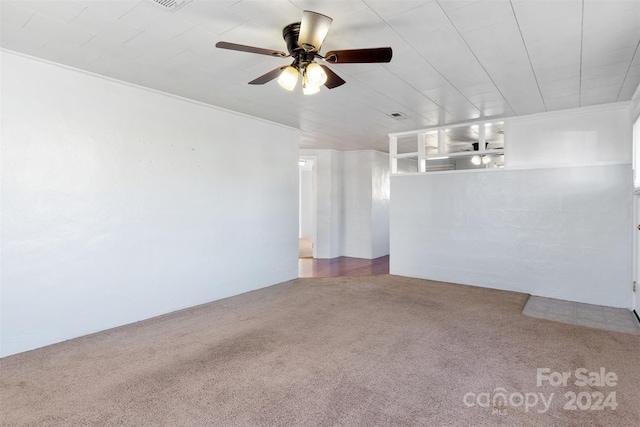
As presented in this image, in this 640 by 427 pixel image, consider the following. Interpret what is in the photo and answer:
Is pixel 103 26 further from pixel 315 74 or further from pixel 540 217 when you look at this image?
pixel 540 217

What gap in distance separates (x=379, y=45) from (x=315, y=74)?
30.2 inches

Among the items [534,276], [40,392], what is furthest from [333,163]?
[40,392]

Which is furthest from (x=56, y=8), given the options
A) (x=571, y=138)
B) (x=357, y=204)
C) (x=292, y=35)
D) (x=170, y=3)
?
(x=357, y=204)

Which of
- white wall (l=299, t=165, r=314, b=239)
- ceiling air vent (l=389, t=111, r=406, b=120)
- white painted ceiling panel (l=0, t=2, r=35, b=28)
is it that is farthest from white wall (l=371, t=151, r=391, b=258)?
white painted ceiling panel (l=0, t=2, r=35, b=28)

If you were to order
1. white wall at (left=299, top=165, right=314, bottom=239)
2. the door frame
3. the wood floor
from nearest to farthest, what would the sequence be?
the door frame → the wood floor → white wall at (left=299, top=165, right=314, bottom=239)

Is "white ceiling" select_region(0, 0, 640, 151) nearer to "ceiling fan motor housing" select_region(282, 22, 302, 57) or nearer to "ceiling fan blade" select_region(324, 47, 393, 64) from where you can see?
"ceiling fan motor housing" select_region(282, 22, 302, 57)

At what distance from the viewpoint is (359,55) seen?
7.05ft

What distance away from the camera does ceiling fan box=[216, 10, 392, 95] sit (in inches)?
79.7

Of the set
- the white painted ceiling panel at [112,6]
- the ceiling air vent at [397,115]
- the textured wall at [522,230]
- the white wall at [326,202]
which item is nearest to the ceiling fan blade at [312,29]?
the white painted ceiling panel at [112,6]

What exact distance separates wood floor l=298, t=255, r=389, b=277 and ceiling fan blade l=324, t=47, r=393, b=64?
425cm

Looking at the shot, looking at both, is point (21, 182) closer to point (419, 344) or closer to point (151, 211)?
point (151, 211)

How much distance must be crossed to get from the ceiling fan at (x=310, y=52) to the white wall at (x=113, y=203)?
1967 millimetres

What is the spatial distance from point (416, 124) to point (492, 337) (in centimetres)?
326

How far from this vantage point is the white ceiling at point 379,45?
7.10ft
